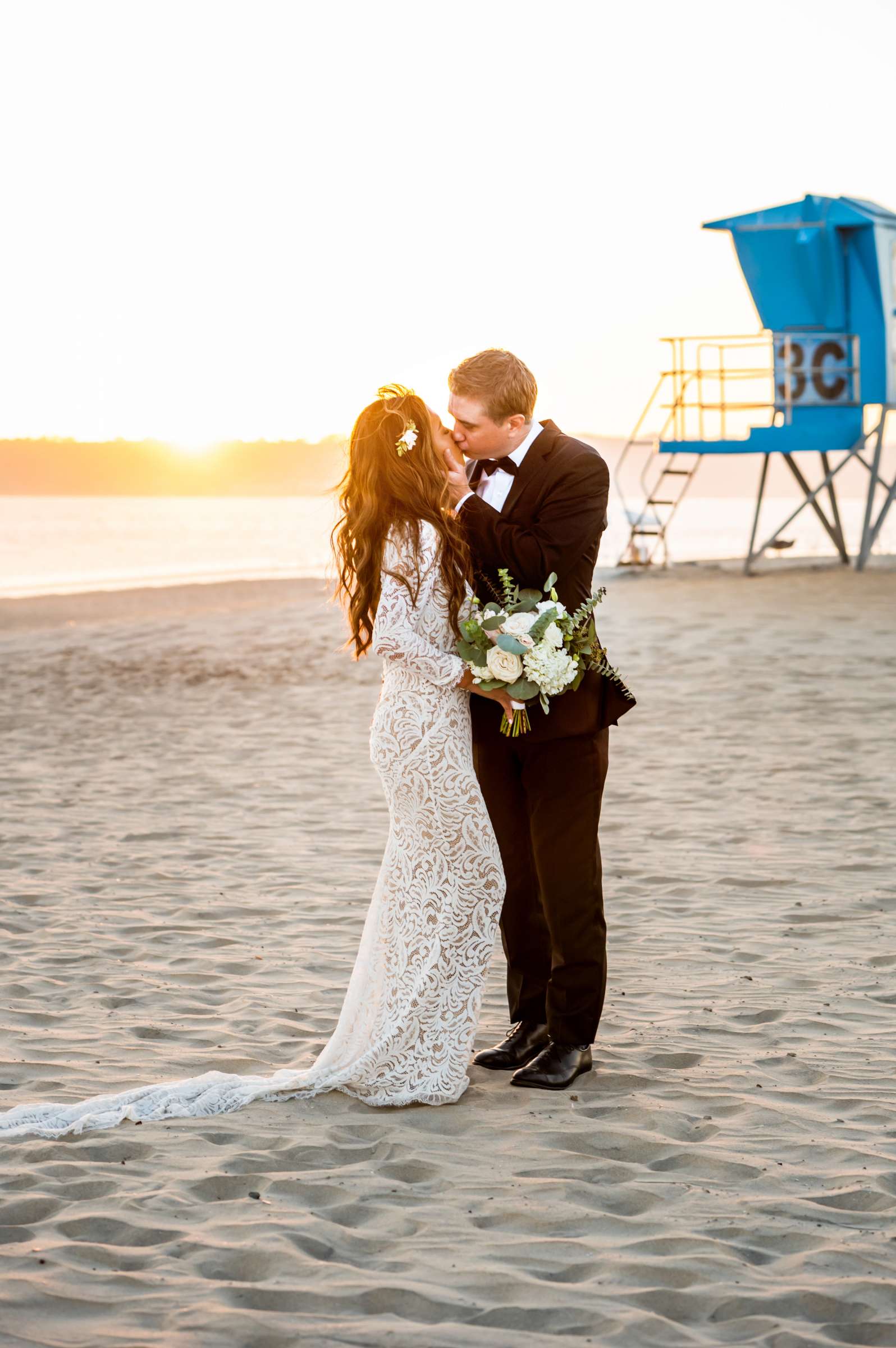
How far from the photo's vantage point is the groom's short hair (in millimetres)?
4043

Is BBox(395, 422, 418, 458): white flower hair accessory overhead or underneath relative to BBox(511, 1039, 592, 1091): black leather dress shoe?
overhead

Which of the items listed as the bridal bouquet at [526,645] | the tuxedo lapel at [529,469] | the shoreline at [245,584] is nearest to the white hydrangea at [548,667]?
the bridal bouquet at [526,645]

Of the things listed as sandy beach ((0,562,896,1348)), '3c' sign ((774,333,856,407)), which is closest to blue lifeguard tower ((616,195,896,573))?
'3c' sign ((774,333,856,407))

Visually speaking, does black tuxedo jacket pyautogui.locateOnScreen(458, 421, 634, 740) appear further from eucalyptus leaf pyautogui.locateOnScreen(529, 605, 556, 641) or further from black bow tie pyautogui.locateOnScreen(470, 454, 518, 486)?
eucalyptus leaf pyautogui.locateOnScreen(529, 605, 556, 641)

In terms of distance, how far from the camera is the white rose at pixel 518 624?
4016 mm

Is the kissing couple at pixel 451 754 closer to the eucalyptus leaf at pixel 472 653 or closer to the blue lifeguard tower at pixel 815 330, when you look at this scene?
the eucalyptus leaf at pixel 472 653

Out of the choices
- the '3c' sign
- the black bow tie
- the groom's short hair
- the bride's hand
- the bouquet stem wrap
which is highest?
the '3c' sign

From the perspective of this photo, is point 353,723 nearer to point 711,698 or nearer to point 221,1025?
point 711,698

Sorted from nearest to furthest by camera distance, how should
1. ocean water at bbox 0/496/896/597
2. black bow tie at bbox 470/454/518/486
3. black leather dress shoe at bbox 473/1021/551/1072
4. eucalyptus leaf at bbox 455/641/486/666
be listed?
eucalyptus leaf at bbox 455/641/486/666
black bow tie at bbox 470/454/518/486
black leather dress shoe at bbox 473/1021/551/1072
ocean water at bbox 0/496/896/597

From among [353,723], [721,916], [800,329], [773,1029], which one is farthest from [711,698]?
[800,329]

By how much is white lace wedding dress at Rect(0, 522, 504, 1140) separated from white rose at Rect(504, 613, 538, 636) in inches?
10.3

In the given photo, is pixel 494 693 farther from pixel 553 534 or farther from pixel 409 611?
pixel 553 534

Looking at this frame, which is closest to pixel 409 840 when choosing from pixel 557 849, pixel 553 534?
pixel 557 849

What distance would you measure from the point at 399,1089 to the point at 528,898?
73cm
